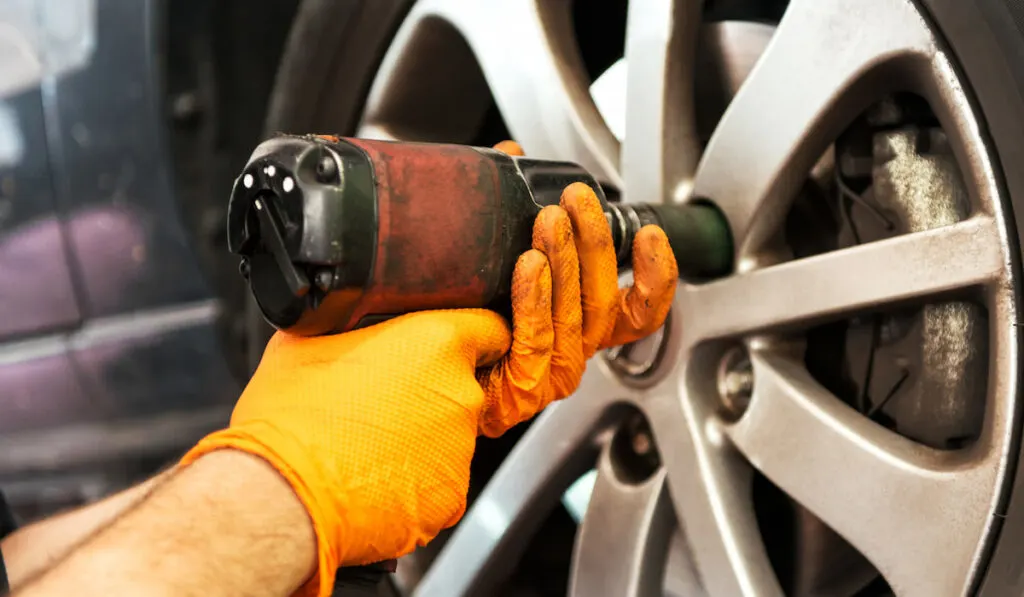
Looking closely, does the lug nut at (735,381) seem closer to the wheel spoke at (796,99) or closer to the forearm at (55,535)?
the wheel spoke at (796,99)

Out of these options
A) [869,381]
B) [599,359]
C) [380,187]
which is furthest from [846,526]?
[380,187]

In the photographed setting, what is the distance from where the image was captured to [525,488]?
990mm

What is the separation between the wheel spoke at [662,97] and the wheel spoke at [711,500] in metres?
0.21

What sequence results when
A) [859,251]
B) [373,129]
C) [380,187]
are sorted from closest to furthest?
[380,187], [859,251], [373,129]

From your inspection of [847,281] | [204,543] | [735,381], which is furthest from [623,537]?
[204,543]

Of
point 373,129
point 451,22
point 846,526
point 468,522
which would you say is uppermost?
point 451,22

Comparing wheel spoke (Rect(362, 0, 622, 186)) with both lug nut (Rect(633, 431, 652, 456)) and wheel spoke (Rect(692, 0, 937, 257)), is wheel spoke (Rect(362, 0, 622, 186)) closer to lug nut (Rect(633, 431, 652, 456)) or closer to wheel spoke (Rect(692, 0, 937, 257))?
wheel spoke (Rect(692, 0, 937, 257))

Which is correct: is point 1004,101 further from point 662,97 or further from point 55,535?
point 55,535

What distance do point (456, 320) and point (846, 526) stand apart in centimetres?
37

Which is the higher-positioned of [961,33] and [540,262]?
[961,33]

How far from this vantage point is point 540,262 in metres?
0.61

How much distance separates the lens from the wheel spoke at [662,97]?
2.68 feet

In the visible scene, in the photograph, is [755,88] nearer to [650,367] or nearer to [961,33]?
[961,33]

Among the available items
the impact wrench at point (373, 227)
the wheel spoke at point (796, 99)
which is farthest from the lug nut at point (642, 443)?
the impact wrench at point (373, 227)
